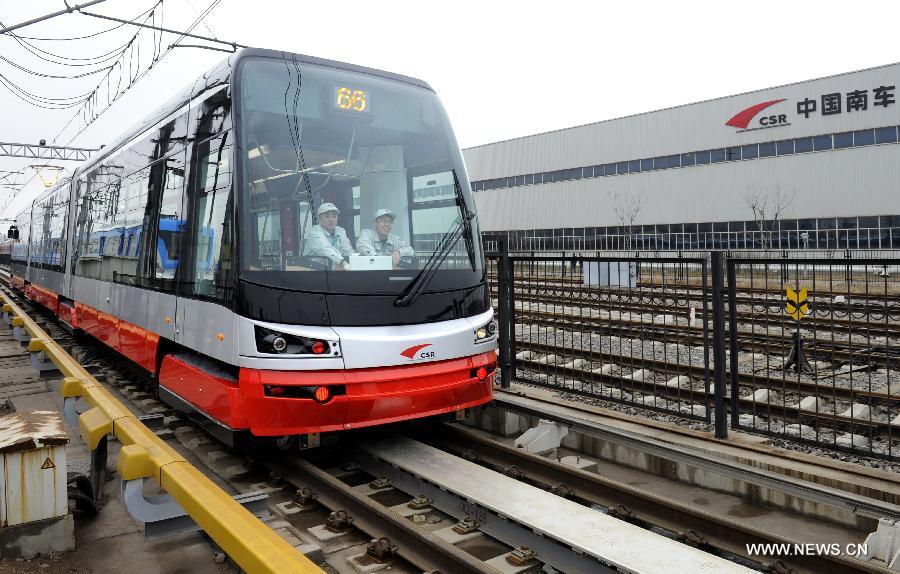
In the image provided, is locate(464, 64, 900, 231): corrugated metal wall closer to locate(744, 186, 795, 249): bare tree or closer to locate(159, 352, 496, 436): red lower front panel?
locate(744, 186, 795, 249): bare tree

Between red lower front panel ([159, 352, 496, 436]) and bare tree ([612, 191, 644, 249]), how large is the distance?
124ft

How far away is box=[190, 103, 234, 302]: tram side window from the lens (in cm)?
516

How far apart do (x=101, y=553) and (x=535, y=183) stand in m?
45.0

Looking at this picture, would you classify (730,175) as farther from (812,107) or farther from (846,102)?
(846,102)

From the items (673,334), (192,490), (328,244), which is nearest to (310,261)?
(328,244)

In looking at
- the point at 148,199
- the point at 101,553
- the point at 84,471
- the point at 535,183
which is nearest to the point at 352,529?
the point at 101,553

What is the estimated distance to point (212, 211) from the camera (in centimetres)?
548

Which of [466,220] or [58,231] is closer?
[466,220]

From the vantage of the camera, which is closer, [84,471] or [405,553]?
[405,553]

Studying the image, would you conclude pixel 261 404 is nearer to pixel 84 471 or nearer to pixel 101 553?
pixel 101 553

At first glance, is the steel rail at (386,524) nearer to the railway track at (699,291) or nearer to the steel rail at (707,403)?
the steel rail at (707,403)

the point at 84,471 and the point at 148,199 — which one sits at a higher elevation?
the point at 148,199

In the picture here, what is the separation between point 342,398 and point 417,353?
0.68m

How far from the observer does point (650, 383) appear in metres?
7.43
